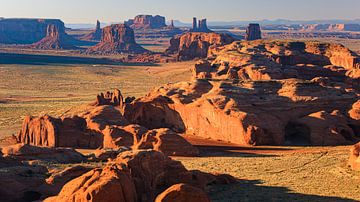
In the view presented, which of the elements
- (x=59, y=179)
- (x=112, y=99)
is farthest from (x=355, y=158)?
(x=112, y=99)

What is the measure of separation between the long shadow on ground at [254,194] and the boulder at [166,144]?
10512mm

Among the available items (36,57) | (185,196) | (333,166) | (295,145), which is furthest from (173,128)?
(36,57)

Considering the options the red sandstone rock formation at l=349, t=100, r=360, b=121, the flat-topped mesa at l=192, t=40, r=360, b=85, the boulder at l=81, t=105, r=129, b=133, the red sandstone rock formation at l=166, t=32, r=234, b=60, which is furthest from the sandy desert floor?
the red sandstone rock formation at l=166, t=32, r=234, b=60

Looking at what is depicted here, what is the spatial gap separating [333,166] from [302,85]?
16.1 meters

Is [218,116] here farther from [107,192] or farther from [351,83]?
[107,192]

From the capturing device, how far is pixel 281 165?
34.9 metres

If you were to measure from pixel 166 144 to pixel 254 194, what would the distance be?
13.4 metres

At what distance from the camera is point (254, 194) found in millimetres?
27156

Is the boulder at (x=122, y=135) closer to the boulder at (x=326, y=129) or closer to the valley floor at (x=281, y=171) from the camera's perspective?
the valley floor at (x=281, y=171)

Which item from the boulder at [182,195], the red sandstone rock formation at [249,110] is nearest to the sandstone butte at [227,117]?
the red sandstone rock formation at [249,110]

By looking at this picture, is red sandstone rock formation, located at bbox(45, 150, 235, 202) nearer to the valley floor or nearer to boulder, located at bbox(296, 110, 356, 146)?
the valley floor

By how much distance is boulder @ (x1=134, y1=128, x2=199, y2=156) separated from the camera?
39.5m

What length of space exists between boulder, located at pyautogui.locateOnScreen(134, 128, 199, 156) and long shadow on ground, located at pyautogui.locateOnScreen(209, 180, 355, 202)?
10512 mm

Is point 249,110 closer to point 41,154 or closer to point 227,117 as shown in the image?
point 227,117
